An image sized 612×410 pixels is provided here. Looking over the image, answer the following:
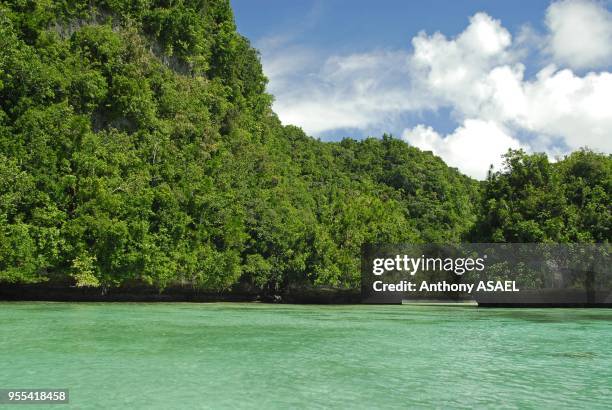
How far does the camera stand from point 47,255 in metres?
32.4

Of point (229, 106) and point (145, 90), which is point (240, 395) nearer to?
point (145, 90)

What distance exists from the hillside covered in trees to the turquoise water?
1575 cm

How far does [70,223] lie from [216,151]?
48.6 feet

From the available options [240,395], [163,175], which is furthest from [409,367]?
[163,175]

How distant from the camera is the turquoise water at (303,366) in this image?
8.87 meters

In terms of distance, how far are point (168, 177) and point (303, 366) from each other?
30777 millimetres

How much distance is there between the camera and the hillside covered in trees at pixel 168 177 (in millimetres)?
33500

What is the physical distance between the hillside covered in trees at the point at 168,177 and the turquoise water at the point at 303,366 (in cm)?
1575

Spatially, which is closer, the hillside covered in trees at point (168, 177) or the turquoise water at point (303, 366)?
the turquoise water at point (303, 366)

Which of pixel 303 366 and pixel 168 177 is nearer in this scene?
pixel 303 366

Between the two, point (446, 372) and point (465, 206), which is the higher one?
point (465, 206)

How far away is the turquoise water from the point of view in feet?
29.1

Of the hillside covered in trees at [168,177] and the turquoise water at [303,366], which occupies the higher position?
the hillside covered in trees at [168,177]

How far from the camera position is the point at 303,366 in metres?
11.7
